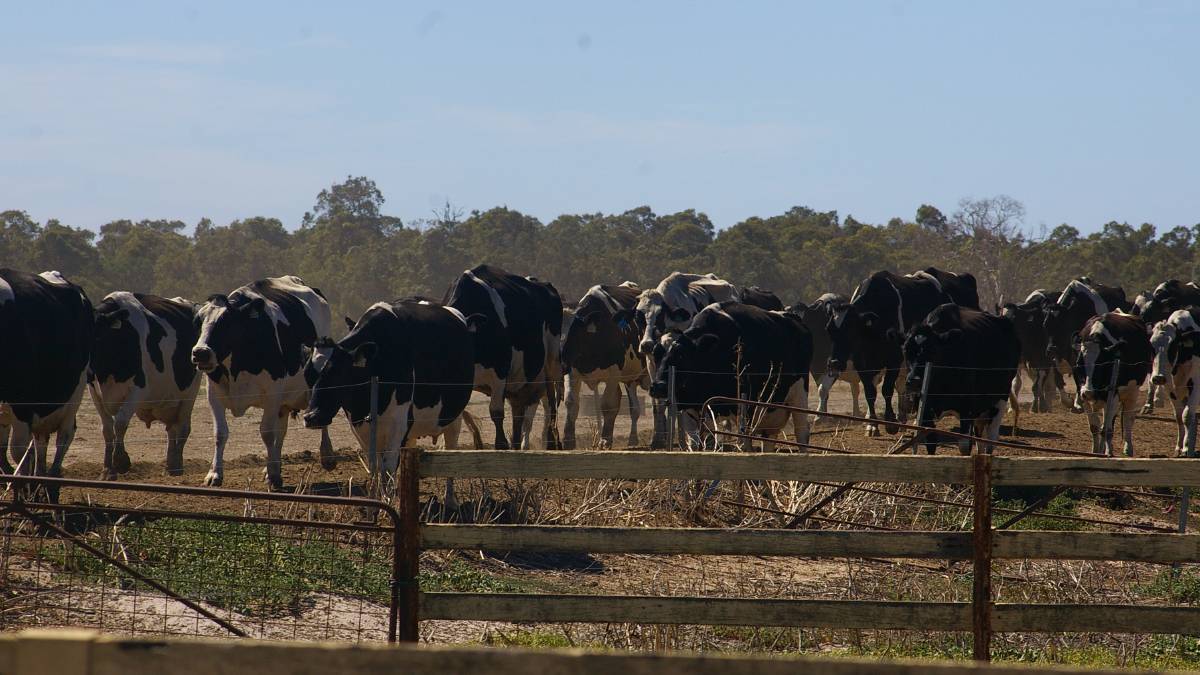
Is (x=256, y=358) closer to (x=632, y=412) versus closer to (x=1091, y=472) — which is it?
(x=632, y=412)

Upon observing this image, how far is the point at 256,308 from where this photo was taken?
52.5 ft

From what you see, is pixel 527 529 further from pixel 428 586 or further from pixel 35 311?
pixel 35 311

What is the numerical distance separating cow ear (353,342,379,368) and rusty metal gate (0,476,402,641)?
3.33 meters

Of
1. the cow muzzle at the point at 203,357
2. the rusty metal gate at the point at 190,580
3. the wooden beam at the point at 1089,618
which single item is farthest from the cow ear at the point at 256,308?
the wooden beam at the point at 1089,618

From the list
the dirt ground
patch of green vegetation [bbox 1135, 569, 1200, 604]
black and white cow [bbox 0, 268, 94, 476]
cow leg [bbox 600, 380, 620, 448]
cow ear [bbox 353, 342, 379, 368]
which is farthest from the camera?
cow leg [bbox 600, 380, 620, 448]

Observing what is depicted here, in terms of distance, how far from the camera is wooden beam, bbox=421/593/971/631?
22.7 feet

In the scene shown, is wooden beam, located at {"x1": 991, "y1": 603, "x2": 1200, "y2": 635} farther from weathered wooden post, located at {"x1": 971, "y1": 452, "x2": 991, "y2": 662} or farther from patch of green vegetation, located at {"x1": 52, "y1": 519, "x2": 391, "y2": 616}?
patch of green vegetation, located at {"x1": 52, "y1": 519, "x2": 391, "y2": 616}

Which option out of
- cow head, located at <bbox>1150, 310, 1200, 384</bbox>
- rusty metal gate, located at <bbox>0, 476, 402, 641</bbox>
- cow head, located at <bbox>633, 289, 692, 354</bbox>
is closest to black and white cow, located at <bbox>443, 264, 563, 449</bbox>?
cow head, located at <bbox>633, 289, 692, 354</bbox>

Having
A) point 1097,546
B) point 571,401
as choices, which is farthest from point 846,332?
point 1097,546

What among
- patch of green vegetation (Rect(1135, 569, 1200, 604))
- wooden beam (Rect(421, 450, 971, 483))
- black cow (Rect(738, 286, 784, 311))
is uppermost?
black cow (Rect(738, 286, 784, 311))

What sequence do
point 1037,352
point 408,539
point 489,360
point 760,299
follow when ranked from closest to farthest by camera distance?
1. point 408,539
2. point 489,360
3. point 760,299
4. point 1037,352

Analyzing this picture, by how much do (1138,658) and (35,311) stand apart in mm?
10440

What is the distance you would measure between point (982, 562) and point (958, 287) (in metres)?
18.1

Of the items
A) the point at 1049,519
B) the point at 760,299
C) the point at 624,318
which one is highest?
the point at 760,299
